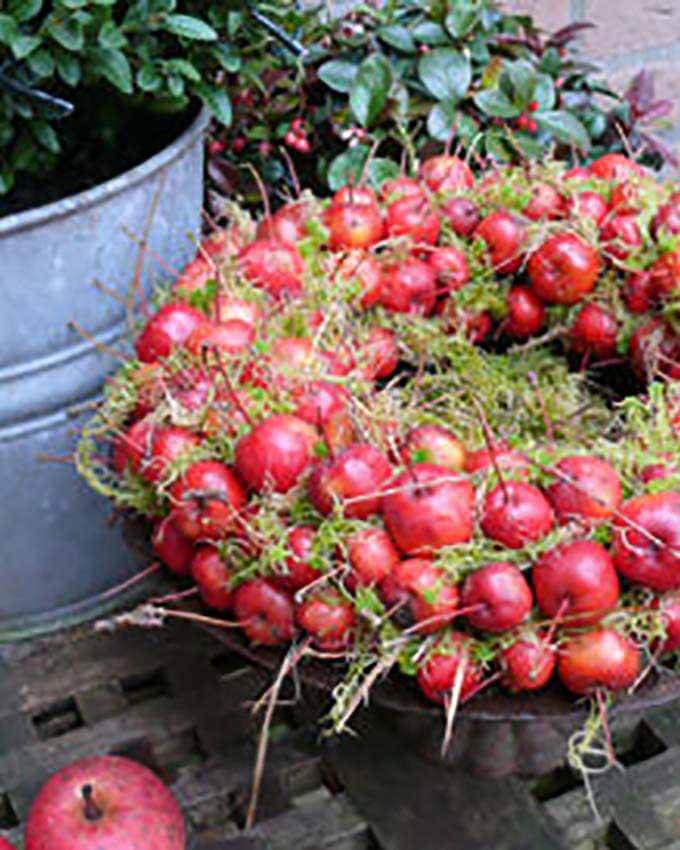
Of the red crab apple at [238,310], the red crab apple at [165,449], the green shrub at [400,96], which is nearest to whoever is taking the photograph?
the red crab apple at [165,449]

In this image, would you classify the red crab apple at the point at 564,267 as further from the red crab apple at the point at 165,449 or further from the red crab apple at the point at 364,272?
the red crab apple at the point at 165,449

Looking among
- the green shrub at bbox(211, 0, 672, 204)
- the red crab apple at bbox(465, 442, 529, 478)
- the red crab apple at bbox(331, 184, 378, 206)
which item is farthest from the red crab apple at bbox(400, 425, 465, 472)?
the green shrub at bbox(211, 0, 672, 204)

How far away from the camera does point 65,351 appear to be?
1208mm

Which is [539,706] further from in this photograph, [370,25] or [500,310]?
[370,25]

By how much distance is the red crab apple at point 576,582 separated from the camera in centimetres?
85

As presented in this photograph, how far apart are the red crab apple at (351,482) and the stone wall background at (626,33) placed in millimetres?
1265

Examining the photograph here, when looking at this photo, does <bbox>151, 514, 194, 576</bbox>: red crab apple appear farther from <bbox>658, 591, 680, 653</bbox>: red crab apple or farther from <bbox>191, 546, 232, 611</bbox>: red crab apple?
<bbox>658, 591, 680, 653</bbox>: red crab apple

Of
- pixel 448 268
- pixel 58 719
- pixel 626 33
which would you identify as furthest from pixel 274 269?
pixel 626 33

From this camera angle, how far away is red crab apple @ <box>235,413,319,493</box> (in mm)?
910

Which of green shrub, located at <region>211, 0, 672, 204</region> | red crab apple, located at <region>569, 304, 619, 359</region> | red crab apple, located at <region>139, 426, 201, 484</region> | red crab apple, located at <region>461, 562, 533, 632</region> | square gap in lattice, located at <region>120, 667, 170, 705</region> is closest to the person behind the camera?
red crab apple, located at <region>461, 562, 533, 632</region>

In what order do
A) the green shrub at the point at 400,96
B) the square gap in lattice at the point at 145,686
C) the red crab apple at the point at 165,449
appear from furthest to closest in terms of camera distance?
the green shrub at the point at 400,96 < the square gap in lattice at the point at 145,686 < the red crab apple at the point at 165,449

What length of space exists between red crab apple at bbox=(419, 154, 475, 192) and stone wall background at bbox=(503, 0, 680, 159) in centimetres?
78

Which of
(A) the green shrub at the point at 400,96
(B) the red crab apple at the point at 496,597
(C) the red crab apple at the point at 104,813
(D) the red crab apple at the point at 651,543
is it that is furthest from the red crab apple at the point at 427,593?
(A) the green shrub at the point at 400,96

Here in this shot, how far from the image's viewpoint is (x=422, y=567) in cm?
86
